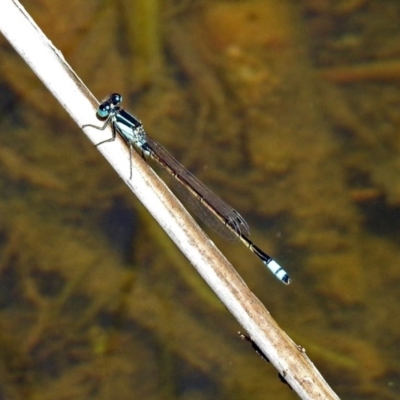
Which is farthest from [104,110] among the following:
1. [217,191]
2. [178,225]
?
[217,191]

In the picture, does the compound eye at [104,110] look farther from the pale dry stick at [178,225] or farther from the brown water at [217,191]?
the brown water at [217,191]

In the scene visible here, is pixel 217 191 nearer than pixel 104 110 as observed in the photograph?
No

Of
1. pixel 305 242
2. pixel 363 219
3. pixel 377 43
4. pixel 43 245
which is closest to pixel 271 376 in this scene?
pixel 305 242

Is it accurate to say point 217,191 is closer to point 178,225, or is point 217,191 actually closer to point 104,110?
point 104,110

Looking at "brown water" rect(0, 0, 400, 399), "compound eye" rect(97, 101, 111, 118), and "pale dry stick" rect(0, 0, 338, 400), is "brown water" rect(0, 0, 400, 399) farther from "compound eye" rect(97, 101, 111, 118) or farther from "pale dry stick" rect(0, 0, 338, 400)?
"pale dry stick" rect(0, 0, 338, 400)

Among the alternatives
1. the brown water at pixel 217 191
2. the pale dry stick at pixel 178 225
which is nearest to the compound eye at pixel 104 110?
the pale dry stick at pixel 178 225
